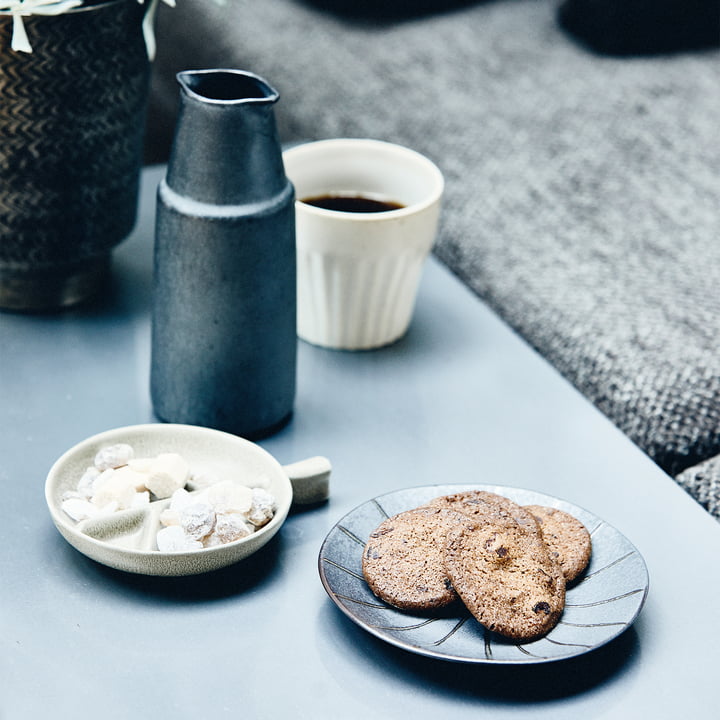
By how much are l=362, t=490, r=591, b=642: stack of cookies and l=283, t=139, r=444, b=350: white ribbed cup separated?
0.25 meters

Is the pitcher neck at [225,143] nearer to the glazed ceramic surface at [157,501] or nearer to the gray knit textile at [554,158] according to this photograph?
the glazed ceramic surface at [157,501]

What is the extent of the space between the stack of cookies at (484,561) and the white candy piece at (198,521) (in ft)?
0.32

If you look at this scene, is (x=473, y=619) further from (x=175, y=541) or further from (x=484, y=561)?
(x=175, y=541)

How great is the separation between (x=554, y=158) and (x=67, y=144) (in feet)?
2.19

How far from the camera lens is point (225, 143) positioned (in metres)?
0.65

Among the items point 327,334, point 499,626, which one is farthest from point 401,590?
point 327,334

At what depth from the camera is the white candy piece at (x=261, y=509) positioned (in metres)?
0.65

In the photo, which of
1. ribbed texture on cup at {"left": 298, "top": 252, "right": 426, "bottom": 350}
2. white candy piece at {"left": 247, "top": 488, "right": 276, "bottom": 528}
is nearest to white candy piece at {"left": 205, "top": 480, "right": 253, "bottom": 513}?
white candy piece at {"left": 247, "top": 488, "right": 276, "bottom": 528}

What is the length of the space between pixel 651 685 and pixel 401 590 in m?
0.15

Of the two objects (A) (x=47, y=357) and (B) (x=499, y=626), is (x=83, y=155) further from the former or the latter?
(B) (x=499, y=626)

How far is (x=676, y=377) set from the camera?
2.95 ft

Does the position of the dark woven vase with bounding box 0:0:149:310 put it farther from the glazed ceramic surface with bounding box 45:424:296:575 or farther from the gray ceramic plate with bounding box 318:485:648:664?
the gray ceramic plate with bounding box 318:485:648:664

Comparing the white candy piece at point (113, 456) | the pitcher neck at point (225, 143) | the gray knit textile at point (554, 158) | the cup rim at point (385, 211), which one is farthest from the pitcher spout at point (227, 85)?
the gray knit textile at point (554, 158)

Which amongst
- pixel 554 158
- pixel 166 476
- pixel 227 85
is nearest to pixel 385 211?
pixel 227 85
